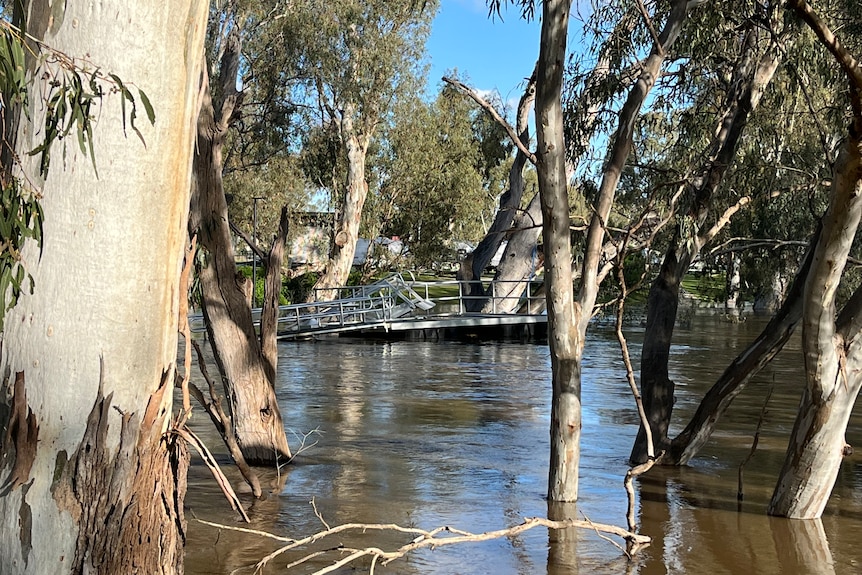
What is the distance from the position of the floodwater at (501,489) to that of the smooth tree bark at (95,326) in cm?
281

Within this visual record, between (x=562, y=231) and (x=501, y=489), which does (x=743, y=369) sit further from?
(x=562, y=231)

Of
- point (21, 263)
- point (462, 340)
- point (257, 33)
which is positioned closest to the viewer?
point (21, 263)

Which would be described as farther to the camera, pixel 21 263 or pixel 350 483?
pixel 350 483

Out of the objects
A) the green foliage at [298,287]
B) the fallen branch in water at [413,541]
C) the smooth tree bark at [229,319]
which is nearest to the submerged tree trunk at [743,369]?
the fallen branch in water at [413,541]

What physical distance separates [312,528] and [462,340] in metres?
17.7

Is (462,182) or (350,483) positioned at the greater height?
(462,182)

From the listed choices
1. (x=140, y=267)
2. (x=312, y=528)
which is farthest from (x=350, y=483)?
(x=140, y=267)

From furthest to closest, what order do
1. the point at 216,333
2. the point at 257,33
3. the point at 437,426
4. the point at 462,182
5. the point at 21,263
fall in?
the point at 462,182, the point at 257,33, the point at 437,426, the point at 216,333, the point at 21,263

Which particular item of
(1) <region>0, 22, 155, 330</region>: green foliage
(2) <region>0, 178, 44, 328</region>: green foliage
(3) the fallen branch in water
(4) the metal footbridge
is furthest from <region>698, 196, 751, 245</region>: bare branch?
(4) the metal footbridge

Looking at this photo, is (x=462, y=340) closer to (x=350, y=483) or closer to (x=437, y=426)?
(x=437, y=426)

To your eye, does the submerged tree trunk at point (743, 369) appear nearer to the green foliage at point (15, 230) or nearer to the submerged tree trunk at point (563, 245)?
the submerged tree trunk at point (563, 245)

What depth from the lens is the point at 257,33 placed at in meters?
26.1

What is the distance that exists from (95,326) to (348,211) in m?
25.6

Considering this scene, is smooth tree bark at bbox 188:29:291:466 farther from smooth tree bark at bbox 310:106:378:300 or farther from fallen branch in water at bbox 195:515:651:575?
smooth tree bark at bbox 310:106:378:300
